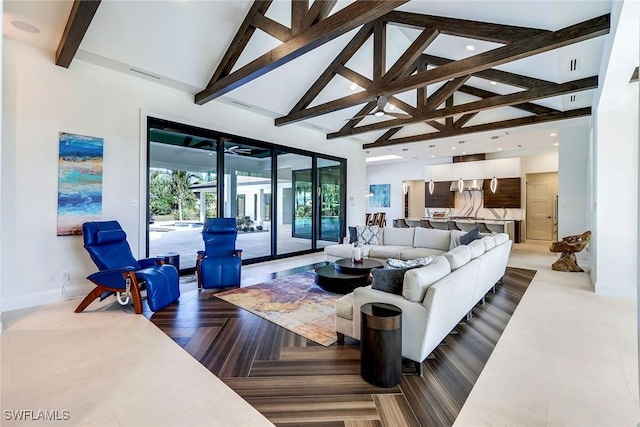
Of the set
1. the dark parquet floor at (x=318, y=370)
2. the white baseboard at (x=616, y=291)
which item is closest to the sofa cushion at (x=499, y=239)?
the dark parquet floor at (x=318, y=370)

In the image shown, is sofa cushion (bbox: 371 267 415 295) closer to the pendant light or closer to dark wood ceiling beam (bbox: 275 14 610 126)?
dark wood ceiling beam (bbox: 275 14 610 126)

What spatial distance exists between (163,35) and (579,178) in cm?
885

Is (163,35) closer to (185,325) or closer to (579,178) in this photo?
(185,325)

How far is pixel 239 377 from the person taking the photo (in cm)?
232

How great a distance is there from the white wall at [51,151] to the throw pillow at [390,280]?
411cm

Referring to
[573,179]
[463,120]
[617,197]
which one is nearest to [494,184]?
[573,179]

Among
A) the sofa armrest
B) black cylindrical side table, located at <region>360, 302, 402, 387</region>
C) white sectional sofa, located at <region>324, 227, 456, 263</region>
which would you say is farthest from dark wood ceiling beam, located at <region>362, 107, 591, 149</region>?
black cylindrical side table, located at <region>360, 302, 402, 387</region>

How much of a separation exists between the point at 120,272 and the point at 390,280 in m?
3.17

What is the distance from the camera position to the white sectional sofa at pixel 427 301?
2316mm

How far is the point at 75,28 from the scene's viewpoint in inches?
134

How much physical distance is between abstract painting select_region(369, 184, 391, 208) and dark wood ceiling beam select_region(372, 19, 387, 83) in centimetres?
853

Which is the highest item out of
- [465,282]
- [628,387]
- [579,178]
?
[579,178]

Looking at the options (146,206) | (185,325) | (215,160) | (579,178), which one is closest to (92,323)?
(185,325)

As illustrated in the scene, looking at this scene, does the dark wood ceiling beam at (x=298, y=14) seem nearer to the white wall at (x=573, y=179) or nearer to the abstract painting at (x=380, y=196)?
the white wall at (x=573, y=179)
